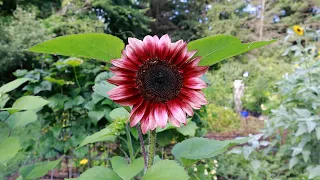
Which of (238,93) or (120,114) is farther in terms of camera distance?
(238,93)

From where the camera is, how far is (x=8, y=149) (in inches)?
21.7

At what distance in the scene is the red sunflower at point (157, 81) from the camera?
41 cm

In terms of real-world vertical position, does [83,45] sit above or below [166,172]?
above

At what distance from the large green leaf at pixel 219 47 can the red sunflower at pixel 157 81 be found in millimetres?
12

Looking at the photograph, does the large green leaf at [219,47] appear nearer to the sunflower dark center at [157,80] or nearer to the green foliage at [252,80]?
the sunflower dark center at [157,80]

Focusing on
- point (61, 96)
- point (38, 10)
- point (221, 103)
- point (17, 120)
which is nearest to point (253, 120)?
point (221, 103)

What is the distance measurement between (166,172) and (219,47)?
18 centimetres

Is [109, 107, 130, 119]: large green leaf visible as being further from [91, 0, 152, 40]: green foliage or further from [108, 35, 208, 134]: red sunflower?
[91, 0, 152, 40]: green foliage

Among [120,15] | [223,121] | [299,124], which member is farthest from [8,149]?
[120,15]

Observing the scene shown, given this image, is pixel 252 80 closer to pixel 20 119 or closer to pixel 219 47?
pixel 20 119

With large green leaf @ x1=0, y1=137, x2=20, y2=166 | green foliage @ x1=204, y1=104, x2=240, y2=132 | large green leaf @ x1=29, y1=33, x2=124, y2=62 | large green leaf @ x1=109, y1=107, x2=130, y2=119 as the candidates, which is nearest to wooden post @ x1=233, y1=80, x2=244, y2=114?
green foliage @ x1=204, y1=104, x2=240, y2=132

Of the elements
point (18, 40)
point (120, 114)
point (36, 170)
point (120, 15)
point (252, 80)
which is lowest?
point (36, 170)

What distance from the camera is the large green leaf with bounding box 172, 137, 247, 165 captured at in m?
0.46

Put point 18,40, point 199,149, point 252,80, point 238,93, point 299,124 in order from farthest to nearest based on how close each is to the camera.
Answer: point 252,80 → point 238,93 → point 18,40 → point 299,124 → point 199,149
